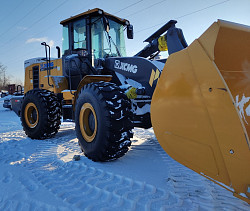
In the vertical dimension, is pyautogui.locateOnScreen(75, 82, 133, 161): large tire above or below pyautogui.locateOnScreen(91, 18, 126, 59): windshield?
below

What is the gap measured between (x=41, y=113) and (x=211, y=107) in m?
3.99

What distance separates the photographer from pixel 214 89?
1.53m

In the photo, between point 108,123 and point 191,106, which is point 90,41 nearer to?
point 108,123

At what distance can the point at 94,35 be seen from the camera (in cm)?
467

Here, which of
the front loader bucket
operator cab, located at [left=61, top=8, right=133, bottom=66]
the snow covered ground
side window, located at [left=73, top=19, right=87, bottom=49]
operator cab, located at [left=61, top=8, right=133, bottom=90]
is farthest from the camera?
side window, located at [left=73, top=19, right=87, bottom=49]

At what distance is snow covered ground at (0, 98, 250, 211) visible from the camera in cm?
193

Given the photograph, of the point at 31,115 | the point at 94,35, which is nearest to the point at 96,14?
the point at 94,35

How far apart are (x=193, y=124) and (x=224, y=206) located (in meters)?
0.90

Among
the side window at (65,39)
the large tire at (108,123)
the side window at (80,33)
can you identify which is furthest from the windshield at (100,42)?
the large tire at (108,123)

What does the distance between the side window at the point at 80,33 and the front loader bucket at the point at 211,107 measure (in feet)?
11.2

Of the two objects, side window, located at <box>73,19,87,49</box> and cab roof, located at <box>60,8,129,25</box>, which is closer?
cab roof, located at <box>60,8,129,25</box>

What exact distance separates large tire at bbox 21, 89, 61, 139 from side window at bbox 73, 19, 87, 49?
141 centimetres

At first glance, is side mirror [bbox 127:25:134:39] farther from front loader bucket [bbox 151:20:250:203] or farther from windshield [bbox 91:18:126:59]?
front loader bucket [bbox 151:20:250:203]

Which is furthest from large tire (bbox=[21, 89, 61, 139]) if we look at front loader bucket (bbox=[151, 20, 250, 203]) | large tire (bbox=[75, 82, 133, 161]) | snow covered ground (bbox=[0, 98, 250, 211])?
front loader bucket (bbox=[151, 20, 250, 203])
